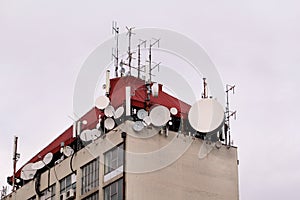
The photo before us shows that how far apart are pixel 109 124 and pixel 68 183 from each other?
775 centimetres

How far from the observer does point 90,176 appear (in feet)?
158

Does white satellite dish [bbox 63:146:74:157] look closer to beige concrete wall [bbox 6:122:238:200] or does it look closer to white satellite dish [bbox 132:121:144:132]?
beige concrete wall [bbox 6:122:238:200]

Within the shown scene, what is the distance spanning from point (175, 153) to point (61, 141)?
13.7m

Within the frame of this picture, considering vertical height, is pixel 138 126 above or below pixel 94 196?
above

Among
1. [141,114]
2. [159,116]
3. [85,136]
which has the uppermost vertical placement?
[141,114]

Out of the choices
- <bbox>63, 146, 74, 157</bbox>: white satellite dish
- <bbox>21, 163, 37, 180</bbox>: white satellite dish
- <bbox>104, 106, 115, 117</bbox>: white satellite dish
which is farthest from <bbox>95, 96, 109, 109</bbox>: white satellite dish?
<bbox>21, 163, 37, 180</bbox>: white satellite dish

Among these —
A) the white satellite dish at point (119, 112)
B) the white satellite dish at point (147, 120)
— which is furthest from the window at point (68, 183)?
the white satellite dish at point (147, 120)

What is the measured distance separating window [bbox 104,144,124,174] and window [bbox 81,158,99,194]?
1.20 metres

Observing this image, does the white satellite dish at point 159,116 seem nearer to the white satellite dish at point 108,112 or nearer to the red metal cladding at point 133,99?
the red metal cladding at point 133,99

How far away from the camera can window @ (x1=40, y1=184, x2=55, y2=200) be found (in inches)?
2120

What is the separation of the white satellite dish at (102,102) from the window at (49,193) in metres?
10.5

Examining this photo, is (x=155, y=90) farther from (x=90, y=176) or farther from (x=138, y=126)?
(x=90, y=176)

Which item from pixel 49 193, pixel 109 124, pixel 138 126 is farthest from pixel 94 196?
pixel 49 193

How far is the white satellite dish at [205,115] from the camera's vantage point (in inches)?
1912
